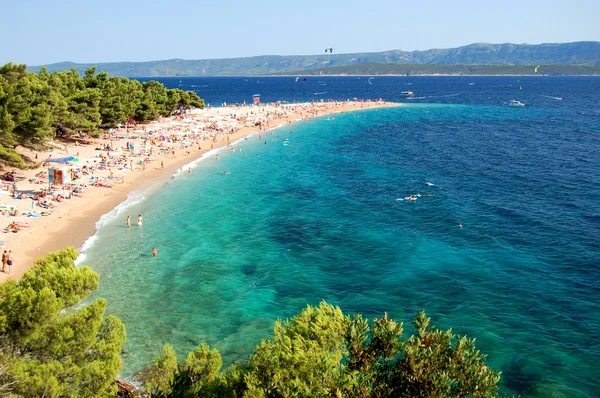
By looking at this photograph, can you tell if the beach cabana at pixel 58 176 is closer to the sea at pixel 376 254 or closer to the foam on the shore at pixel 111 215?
the foam on the shore at pixel 111 215

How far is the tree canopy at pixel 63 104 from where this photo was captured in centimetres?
4462

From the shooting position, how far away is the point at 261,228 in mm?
39156

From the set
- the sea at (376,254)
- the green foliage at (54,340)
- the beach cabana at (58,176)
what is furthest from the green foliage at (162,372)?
the beach cabana at (58,176)

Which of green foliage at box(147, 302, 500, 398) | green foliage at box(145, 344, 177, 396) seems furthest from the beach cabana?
green foliage at box(147, 302, 500, 398)

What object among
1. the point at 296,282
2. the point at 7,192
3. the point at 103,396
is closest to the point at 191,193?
the point at 7,192

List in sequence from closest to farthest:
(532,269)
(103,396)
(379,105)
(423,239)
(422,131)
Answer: (103,396)
(532,269)
(423,239)
(422,131)
(379,105)

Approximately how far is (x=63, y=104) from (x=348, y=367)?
5355 centimetres

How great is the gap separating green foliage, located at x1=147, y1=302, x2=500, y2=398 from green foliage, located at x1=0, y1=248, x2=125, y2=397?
202 cm

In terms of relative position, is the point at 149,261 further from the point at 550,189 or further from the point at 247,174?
the point at 550,189

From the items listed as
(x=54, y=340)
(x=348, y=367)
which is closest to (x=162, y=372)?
(x=54, y=340)

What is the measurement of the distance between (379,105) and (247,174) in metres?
96.1

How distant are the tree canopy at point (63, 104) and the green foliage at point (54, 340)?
32.9 metres

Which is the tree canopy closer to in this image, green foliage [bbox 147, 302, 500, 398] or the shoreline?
the shoreline

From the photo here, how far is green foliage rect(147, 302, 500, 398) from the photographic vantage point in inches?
430
